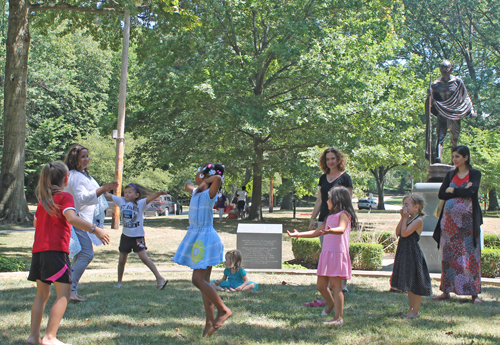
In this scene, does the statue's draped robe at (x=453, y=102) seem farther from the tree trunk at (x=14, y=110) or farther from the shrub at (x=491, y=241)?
the tree trunk at (x=14, y=110)

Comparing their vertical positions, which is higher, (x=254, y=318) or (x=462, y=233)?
(x=462, y=233)

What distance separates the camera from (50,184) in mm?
4062

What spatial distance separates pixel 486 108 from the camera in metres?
37.1

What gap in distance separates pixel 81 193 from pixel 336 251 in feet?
9.51

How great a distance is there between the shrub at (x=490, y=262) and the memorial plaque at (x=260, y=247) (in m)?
3.68

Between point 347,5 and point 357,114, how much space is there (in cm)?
469

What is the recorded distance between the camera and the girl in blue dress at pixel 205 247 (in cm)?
439

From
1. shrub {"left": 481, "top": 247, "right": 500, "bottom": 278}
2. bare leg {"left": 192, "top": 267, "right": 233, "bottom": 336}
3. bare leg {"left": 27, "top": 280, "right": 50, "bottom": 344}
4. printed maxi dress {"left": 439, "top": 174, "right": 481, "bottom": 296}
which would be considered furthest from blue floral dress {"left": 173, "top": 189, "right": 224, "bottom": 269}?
shrub {"left": 481, "top": 247, "right": 500, "bottom": 278}

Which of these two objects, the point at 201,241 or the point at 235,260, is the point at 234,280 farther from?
the point at 201,241

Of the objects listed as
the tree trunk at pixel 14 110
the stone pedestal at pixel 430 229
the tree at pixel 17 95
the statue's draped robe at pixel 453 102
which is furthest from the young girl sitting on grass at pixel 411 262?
the tree trunk at pixel 14 110

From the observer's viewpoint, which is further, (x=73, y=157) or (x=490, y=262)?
(x=490, y=262)

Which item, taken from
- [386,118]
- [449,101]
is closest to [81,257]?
[449,101]

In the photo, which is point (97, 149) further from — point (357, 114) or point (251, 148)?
point (357, 114)

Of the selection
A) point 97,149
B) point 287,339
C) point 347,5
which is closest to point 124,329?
point 287,339
